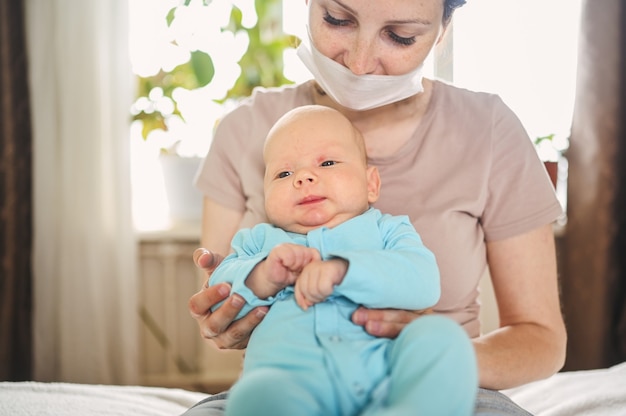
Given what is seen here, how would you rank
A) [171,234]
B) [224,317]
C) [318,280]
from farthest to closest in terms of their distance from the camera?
[171,234] → [224,317] → [318,280]

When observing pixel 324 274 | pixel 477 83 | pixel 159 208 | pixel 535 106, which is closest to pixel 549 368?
pixel 324 274

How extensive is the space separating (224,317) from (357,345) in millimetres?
236

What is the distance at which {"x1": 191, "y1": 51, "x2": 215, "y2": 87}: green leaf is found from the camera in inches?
88.4

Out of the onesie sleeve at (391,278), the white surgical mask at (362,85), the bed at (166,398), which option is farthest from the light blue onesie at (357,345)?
the bed at (166,398)

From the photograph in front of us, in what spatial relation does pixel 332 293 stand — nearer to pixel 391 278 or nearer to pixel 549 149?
pixel 391 278

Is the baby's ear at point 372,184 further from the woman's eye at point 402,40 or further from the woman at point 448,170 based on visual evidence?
the woman's eye at point 402,40

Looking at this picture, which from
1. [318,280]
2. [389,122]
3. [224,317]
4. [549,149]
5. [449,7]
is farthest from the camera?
[549,149]

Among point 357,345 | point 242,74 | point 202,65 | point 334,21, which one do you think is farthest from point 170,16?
point 357,345

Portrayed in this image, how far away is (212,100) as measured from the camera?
97.0 inches

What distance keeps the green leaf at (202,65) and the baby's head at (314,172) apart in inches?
47.4

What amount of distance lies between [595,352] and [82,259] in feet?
6.37

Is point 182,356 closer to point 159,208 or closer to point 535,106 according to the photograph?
point 159,208

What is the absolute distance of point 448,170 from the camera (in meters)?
1.26

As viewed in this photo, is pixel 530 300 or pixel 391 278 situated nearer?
pixel 391 278
